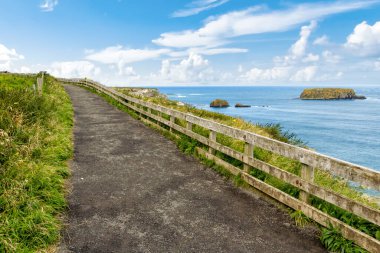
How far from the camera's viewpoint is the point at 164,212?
5.91m

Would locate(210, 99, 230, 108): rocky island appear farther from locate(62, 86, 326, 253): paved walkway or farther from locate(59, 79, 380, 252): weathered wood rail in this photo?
locate(59, 79, 380, 252): weathered wood rail

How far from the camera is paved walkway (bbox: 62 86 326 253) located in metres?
4.85

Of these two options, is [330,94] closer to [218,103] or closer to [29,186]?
[218,103]

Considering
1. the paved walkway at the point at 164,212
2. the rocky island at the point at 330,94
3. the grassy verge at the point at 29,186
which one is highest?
the rocky island at the point at 330,94

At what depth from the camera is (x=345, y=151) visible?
3394 centimetres

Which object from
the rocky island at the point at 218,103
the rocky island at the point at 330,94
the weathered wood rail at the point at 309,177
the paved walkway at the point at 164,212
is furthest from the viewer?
the rocky island at the point at 330,94

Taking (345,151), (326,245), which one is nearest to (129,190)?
(326,245)

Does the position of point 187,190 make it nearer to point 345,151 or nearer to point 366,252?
point 366,252

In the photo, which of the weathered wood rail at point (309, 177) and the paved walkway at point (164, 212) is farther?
the paved walkway at point (164, 212)

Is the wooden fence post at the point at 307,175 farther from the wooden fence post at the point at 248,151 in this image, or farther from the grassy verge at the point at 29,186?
the grassy verge at the point at 29,186

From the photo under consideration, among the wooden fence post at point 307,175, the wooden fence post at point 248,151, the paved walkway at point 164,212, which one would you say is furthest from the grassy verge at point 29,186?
the wooden fence post at point 307,175

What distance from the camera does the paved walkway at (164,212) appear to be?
485 centimetres

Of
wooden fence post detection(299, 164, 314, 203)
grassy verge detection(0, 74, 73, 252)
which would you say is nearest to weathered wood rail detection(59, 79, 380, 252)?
wooden fence post detection(299, 164, 314, 203)

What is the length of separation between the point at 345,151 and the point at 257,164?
3125cm
